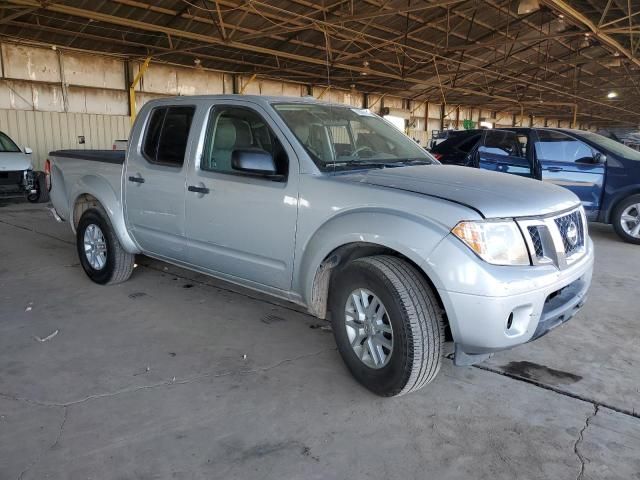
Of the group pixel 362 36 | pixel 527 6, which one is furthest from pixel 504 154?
pixel 362 36

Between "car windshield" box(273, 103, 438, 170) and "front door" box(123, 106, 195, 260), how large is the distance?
94 cm

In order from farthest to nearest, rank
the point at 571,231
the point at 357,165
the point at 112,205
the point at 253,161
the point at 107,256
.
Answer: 1. the point at 107,256
2. the point at 112,205
3. the point at 357,165
4. the point at 253,161
5. the point at 571,231

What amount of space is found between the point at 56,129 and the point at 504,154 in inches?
491

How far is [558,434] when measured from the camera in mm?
2572

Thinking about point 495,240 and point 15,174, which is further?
point 15,174

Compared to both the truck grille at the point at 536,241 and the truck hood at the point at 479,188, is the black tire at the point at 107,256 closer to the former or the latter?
the truck hood at the point at 479,188

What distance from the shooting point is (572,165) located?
299 inches

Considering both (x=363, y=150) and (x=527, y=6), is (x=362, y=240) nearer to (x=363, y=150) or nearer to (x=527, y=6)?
(x=363, y=150)

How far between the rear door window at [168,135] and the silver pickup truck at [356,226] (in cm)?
1

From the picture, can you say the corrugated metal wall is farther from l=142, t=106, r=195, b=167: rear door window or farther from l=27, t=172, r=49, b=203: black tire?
l=142, t=106, r=195, b=167: rear door window

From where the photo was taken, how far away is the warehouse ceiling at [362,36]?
12.2 m

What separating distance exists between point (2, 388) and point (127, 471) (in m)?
1.21

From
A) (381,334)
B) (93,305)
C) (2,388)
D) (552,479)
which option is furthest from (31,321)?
(552,479)

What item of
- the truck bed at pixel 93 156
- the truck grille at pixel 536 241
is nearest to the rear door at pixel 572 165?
the truck grille at pixel 536 241
